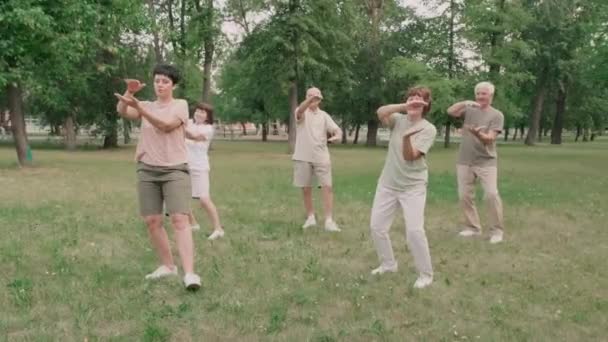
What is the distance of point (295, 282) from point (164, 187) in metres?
1.58

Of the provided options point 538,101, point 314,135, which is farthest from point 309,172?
point 538,101

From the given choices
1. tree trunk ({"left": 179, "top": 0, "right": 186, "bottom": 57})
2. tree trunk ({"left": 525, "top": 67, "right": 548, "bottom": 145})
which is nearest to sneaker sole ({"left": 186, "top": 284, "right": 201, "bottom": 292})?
tree trunk ({"left": 179, "top": 0, "right": 186, "bottom": 57})

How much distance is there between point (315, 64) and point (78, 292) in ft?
76.7

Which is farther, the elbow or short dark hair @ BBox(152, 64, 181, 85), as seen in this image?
short dark hair @ BBox(152, 64, 181, 85)

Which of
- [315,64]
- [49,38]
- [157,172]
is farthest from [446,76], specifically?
[157,172]

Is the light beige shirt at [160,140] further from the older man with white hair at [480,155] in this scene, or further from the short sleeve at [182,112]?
the older man with white hair at [480,155]

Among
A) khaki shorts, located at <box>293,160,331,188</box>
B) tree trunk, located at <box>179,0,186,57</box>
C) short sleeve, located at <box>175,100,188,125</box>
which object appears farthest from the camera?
tree trunk, located at <box>179,0,186,57</box>

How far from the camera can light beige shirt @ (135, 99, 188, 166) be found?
503 cm

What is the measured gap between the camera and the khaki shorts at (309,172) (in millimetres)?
8070

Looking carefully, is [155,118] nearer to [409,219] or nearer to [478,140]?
[409,219]

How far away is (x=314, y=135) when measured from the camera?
800cm

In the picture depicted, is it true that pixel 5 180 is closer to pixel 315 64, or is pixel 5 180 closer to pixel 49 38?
pixel 49 38

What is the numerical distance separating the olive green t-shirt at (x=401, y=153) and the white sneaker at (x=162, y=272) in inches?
90.8

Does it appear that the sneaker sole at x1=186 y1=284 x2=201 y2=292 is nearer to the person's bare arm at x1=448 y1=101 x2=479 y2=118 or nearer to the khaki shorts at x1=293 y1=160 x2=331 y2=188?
the khaki shorts at x1=293 y1=160 x2=331 y2=188
